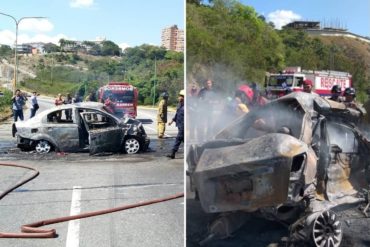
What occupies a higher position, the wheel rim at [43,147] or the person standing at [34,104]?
the person standing at [34,104]

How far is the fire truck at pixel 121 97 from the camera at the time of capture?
12258 millimetres

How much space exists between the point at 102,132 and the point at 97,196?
4.05m

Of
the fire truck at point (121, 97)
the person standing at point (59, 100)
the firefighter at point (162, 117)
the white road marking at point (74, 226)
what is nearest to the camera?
the white road marking at point (74, 226)

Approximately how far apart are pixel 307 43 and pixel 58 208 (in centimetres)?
488

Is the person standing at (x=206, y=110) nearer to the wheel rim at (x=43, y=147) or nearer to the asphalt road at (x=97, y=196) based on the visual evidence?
the asphalt road at (x=97, y=196)

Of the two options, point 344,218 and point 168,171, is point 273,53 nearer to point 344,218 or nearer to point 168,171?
point 344,218

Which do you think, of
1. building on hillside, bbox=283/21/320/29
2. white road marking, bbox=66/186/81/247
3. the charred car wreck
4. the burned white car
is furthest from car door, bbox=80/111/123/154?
building on hillside, bbox=283/21/320/29

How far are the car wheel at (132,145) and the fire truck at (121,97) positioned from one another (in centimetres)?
89

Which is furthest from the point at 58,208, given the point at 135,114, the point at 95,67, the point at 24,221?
the point at 95,67

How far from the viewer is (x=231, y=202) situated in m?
1.79

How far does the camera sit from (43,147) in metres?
10.9

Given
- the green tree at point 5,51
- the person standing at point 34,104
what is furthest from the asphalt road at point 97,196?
the green tree at point 5,51

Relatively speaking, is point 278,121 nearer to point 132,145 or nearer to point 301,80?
point 301,80

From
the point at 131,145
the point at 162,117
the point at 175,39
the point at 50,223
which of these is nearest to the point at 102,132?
the point at 131,145
